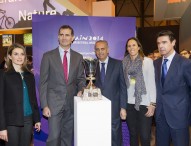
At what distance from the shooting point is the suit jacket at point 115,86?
3.47 meters

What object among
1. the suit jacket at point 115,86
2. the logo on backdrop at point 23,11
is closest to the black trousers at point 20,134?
the suit jacket at point 115,86

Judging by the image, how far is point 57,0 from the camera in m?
5.35

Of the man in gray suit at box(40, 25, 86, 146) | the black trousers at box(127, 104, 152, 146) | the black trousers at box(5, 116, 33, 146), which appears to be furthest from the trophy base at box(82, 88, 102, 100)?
the black trousers at box(127, 104, 152, 146)

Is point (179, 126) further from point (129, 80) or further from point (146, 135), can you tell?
point (129, 80)

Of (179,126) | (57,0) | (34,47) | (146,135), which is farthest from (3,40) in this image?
(179,126)

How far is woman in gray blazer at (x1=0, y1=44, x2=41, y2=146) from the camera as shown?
2775 mm

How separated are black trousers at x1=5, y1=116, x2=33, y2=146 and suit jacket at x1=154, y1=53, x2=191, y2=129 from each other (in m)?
1.49

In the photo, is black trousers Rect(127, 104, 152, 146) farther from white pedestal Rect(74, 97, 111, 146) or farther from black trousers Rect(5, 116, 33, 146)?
black trousers Rect(5, 116, 33, 146)

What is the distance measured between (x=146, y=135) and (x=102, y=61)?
3.60ft

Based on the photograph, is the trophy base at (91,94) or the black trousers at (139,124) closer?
the trophy base at (91,94)

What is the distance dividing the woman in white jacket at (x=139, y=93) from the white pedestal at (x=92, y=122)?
0.91 m

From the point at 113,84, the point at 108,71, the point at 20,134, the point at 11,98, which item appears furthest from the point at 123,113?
the point at 11,98

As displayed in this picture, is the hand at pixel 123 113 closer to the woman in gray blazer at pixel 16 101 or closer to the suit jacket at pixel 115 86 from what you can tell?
the suit jacket at pixel 115 86

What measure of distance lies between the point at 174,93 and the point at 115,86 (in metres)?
0.80
